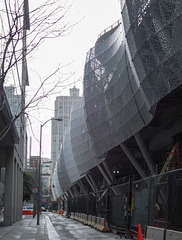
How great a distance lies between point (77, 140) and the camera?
7488 centimetres

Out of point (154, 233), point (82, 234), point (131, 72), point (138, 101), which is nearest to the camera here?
point (154, 233)

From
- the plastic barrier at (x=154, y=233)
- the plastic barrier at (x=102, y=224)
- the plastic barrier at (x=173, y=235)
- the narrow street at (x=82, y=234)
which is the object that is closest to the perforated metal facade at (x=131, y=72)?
the plastic barrier at (x=102, y=224)

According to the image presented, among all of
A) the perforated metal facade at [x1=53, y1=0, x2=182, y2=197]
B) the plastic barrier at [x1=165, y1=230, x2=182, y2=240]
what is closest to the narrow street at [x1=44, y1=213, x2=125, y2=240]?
the perforated metal facade at [x1=53, y1=0, x2=182, y2=197]

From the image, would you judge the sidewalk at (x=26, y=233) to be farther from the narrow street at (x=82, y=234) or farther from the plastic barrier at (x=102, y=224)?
the plastic barrier at (x=102, y=224)

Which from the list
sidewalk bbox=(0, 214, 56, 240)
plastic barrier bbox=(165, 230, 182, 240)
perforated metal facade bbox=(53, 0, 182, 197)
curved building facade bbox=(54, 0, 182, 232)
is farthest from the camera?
perforated metal facade bbox=(53, 0, 182, 197)

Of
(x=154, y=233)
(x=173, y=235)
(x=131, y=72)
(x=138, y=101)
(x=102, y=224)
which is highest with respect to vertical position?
(x=131, y=72)

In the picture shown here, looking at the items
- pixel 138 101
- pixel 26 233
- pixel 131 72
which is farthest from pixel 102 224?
pixel 131 72

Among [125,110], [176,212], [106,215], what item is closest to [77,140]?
[125,110]

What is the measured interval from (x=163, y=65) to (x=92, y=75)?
25.5 m

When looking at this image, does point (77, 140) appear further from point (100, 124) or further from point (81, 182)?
point (100, 124)

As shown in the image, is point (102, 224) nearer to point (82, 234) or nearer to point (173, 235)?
point (82, 234)

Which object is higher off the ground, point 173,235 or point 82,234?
point 173,235

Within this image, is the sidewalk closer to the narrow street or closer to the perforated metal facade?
the narrow street

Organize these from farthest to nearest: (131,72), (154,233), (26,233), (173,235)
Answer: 1. (131,72)
2. (26,233)
3. (154,233)
4. (173,235)
